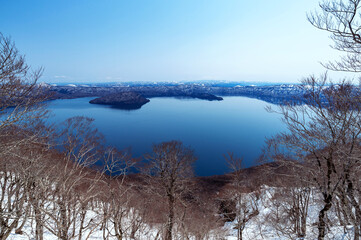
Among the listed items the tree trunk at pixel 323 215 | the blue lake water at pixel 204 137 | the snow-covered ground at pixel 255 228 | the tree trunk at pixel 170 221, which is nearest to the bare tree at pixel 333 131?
the tree trunk at pixel 323 215

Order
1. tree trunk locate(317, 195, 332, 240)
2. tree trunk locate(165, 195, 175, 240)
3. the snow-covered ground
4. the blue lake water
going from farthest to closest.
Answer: the blue lake water
the snow-covered ground
tree trunk locate(165, 195, 175, 240)
tree trunk locate(317, 195, 332, 240)

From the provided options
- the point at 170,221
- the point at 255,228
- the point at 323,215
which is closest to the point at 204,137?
the point at 255,228

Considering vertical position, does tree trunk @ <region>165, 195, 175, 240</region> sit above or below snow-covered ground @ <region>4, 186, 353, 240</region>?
above

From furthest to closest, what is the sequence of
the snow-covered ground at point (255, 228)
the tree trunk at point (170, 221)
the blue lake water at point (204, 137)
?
the blue lake water at point (204, 137)
the snow-covered ground at point (255, 228)
the tree trunk at point (170, 221)

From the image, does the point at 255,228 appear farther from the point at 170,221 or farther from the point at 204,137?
the point at 204,137

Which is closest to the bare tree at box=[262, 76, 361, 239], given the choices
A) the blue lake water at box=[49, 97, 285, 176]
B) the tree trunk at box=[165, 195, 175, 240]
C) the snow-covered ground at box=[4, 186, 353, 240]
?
the snow-covered ground at box=[4, 186, 353, 240]

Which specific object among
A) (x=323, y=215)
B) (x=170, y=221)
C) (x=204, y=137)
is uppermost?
(x=323, y=215)

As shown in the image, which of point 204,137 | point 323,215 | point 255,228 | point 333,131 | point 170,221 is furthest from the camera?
point 204,137

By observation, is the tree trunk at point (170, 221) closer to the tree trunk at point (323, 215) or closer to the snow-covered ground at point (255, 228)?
the snow-covered ground at point (255, 228)

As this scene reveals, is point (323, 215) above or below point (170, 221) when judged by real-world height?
above

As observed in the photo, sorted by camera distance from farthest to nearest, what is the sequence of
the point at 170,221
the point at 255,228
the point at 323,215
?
the point at 255,228 → the point at 170,221 → the point at 323,215

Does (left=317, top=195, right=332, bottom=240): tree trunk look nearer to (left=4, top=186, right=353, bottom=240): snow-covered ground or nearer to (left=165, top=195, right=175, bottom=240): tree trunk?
(left=4, top=186, right=353, bottom=240): snow-covered ground

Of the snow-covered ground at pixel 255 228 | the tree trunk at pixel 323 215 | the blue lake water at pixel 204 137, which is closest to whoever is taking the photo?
the tree trunk at pixel 323 215
